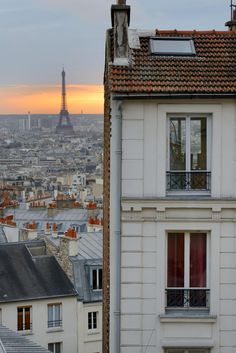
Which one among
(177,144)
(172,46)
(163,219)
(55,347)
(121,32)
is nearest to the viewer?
(163,219)

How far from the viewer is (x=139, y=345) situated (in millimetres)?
13430

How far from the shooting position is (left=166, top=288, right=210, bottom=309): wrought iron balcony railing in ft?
43.7

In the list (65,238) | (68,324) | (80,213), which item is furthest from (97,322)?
(80,213)

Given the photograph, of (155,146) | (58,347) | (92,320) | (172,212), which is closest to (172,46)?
(155,146)

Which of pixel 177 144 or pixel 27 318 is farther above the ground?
pixel 177 144

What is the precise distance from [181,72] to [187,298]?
400 centimetres

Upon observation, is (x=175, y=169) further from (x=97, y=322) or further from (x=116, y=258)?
(x=97, y=322)

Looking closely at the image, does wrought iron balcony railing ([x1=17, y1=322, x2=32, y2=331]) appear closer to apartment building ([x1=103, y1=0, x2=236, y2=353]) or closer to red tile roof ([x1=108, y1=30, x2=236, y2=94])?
apartment building ([x1=103, y1=0, x2=236, y2=353])

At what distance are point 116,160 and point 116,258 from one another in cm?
171

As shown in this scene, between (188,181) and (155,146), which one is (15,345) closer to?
(188,181)

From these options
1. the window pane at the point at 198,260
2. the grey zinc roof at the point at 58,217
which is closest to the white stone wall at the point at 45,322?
the grey zinc roof at the point at 58,217

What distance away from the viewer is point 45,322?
33438mm

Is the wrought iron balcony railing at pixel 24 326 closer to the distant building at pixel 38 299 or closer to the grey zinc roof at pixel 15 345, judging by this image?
the distant building at pixel 38 299

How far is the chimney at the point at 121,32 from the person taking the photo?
44.7 feet
